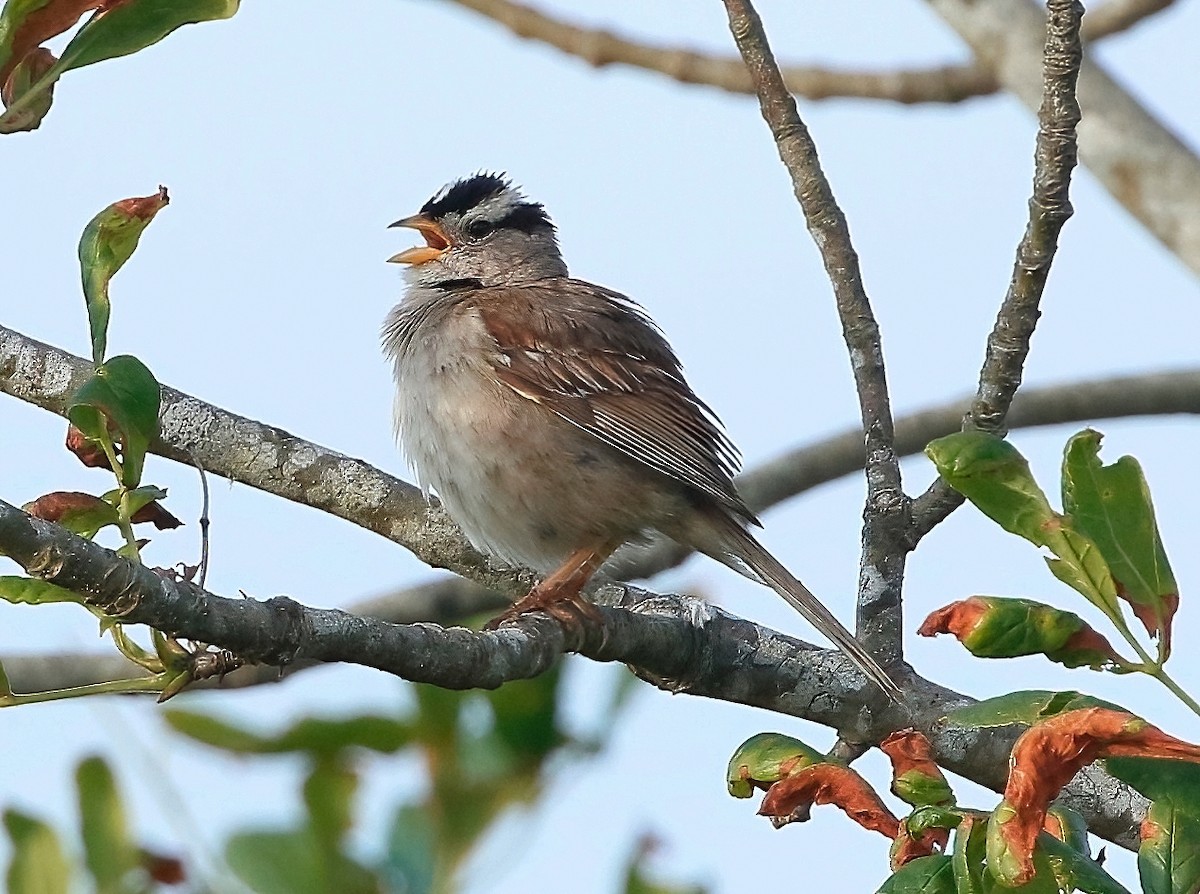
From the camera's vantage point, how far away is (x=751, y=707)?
4270mm

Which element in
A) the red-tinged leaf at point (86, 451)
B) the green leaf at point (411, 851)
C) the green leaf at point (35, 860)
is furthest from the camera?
the red-tinged leaf at point (86, 451)

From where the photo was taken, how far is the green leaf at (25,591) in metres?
2.79

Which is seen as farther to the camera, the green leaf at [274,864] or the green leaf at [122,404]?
the green leaf at [122,404]

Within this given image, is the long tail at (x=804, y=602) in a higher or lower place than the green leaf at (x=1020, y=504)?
higher

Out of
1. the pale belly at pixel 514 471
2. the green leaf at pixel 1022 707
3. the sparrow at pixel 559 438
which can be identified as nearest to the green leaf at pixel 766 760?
the green leaf at pixel 1022 707

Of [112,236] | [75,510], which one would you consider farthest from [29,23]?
[75,510]

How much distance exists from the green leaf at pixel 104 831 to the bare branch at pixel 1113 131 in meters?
4.91

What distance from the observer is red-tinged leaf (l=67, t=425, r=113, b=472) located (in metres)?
3.19

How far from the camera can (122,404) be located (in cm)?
278

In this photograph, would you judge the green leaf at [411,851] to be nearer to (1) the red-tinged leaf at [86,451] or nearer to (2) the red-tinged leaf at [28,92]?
(1) the red-tinged leaf at [86,451]

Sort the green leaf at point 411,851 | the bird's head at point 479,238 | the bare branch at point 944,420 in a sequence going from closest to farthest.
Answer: the green leaf at point 411,851
the bare branch at point 944,420
the bird's head at point 479,238

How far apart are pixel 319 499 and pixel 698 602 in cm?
129

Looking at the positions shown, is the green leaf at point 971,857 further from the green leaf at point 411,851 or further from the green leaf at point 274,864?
the green leaf at point 274,864

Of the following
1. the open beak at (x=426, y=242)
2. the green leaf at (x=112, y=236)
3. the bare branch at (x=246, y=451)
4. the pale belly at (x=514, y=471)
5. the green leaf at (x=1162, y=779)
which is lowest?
the green leaf at (x=1162, y=779)
